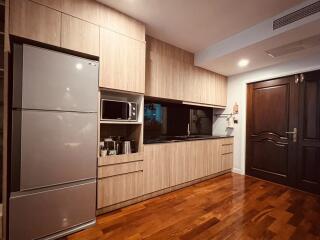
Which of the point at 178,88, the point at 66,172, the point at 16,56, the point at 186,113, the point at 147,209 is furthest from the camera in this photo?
the point at 186,113

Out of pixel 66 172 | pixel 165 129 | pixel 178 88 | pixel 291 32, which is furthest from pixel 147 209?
pixel 291 32

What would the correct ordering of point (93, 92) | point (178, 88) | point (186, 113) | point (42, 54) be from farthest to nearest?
point (186, 113) < point (178, 88) < point (93, 92) < point (42, 54)

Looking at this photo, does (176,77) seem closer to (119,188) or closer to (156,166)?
(156,166)

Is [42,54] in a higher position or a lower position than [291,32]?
lower

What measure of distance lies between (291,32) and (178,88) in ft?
5.79

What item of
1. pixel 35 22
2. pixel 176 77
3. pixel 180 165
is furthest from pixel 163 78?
pixel 35 22

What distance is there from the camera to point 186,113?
12.6ft

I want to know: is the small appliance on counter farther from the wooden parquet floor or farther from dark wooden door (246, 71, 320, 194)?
dark wooden door (246, 71, 320, 194)

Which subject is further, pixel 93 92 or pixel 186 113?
pixel 186 113

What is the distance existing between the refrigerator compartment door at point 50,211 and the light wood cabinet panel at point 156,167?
2.68ft

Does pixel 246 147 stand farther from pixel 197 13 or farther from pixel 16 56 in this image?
pixel 16 56

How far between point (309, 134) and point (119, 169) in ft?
10.7

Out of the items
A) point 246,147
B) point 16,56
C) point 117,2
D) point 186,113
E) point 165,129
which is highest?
point 117,2

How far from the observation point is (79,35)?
1854 mm
